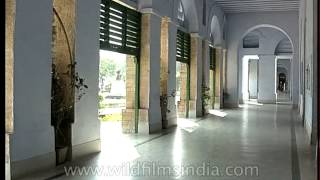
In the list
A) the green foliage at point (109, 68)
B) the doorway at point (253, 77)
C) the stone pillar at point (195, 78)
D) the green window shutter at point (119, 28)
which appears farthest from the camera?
the doorway at point (253, 77)

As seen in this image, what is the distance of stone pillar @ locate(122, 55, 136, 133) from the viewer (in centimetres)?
1006

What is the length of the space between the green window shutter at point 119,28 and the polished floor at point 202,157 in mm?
2020

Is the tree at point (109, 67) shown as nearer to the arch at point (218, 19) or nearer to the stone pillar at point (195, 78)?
the arch at point (218, 19)

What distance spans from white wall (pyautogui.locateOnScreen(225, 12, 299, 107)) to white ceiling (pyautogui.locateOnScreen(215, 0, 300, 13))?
2.07 feet

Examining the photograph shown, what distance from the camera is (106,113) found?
14977mm

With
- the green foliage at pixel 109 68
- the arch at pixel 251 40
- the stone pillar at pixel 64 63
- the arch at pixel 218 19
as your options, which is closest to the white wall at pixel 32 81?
the stone pillar at pixel 64 63

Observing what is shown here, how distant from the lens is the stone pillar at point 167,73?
11469 mm

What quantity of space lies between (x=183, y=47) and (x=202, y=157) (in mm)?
7759

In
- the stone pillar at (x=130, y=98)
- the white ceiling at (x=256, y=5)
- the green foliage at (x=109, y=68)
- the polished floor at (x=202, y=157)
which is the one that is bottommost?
the polished floor at (x=202, y=157)

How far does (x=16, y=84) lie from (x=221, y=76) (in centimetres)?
1609

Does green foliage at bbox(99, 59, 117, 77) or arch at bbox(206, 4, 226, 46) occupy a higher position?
arch at bbox(206, 4, 226, 46)

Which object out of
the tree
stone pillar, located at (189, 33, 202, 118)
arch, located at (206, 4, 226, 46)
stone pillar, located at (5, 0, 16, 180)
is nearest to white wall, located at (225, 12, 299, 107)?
arch, located at (206, 4, 226, 46)

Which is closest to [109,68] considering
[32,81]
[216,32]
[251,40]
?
[216,32]

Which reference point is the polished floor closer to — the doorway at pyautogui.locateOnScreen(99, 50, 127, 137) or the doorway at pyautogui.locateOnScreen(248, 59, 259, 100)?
the doorway at pyautogui.locateOnScreen(99, 50, 127, 137)
